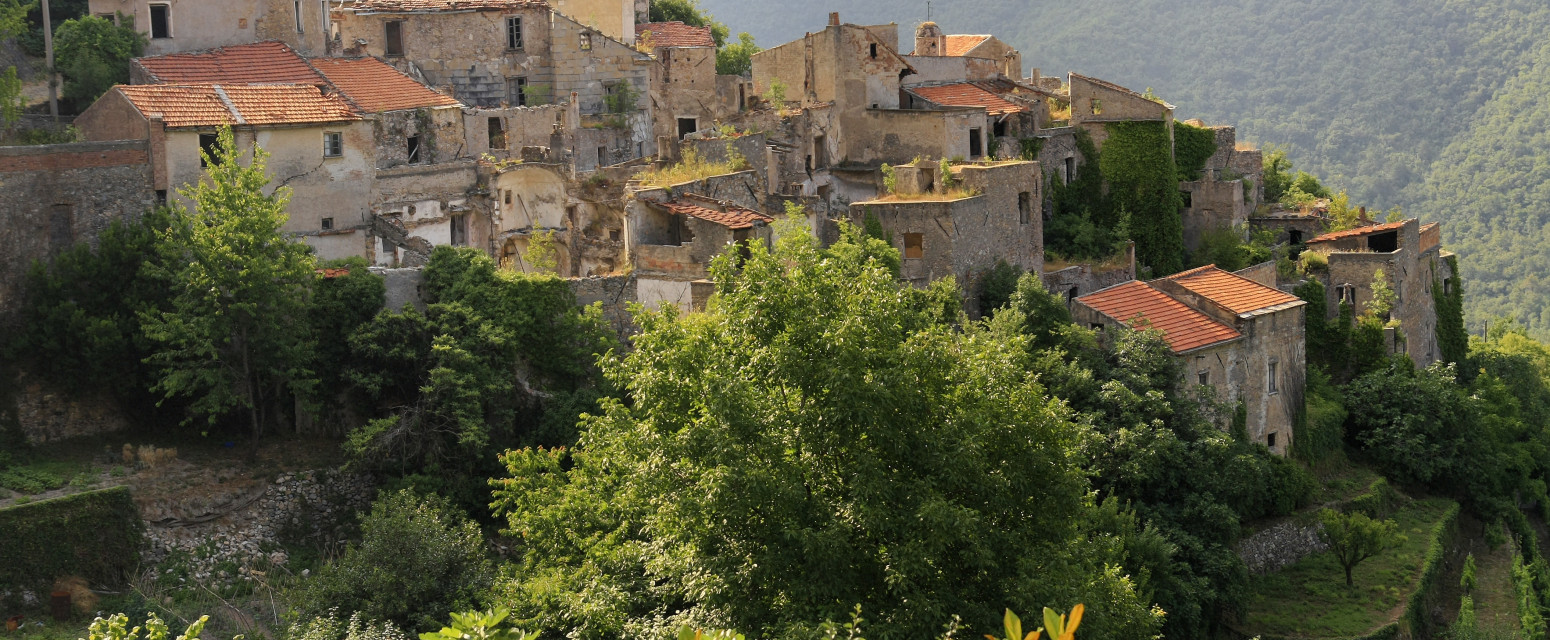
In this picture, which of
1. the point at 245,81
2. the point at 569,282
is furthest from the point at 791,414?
the point at 245,81

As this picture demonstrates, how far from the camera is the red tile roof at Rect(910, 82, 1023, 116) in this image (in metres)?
46.7

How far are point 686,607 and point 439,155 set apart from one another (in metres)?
18.5

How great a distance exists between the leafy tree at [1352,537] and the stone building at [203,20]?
26626mm

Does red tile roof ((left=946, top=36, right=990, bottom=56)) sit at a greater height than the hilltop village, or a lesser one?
greater

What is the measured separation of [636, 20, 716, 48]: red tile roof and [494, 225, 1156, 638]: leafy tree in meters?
25.3

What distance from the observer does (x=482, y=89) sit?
153 feet

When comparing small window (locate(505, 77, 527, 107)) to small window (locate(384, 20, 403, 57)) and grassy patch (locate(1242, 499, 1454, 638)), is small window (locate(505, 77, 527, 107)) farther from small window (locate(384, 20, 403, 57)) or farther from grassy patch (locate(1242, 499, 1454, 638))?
grassy patch (locate(1242, 499, 1454, 638))

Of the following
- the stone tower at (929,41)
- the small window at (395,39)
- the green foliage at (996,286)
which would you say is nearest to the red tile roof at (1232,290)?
the green foliage at (996,286)

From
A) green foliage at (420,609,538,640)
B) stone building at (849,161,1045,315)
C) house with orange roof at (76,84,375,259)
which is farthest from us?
stone building at (849,161,1045,315)

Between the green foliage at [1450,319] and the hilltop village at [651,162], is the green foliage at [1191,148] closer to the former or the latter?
the hilltop village at [651,162]

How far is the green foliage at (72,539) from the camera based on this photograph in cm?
2950

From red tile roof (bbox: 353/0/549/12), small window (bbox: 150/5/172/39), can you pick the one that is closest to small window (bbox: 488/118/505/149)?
red tile roof (bbox: 353/0/549/12)

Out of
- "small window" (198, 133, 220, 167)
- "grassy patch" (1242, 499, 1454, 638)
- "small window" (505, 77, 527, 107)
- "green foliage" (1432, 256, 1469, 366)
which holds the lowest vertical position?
"grassy patch" (1242, 499, 1454, 638)

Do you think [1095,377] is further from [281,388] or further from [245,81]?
[245,81]
